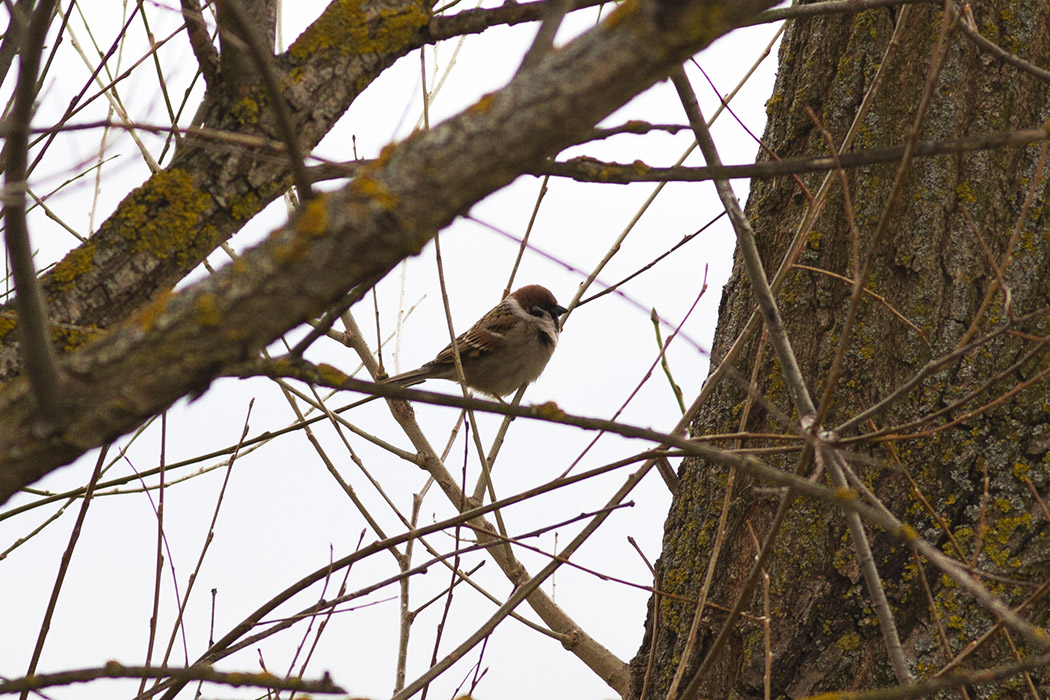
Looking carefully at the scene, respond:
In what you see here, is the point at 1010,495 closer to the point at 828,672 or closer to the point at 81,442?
the point at 828,672

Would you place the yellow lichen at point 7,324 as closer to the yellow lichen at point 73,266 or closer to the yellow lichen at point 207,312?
the yellow lichen at point 73,266

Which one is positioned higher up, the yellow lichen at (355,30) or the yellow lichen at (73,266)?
the yellow lichen at (355,30)

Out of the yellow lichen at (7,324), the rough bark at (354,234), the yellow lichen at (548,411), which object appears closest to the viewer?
the rough bark at (354,234)

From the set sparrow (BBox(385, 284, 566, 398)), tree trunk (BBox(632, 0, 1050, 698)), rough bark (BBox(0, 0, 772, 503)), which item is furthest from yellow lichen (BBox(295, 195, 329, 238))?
sparrow (BBox(385, 284, 566, 398))

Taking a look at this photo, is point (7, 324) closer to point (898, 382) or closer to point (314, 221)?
point (314, 221)

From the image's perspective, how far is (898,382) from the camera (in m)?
2.65

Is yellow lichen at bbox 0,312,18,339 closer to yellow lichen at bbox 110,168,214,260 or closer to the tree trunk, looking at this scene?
yellow lichen at bbox 110,168,214,260

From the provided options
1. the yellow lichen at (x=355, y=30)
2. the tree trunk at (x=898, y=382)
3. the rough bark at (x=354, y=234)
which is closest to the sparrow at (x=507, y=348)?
the tree trunk at (x=898, y=382)

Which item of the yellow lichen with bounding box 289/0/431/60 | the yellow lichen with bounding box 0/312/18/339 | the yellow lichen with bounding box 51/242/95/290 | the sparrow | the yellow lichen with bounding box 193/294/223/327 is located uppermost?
the sparrow

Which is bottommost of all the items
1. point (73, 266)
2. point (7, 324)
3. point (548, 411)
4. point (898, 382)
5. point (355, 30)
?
point (548, 411)

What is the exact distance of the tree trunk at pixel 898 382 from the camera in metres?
2.51

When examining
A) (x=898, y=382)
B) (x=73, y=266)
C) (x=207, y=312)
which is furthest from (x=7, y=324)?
(x=898, y=382)

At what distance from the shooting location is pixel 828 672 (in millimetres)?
2566

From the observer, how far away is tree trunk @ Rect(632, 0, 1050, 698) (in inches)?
99.0
